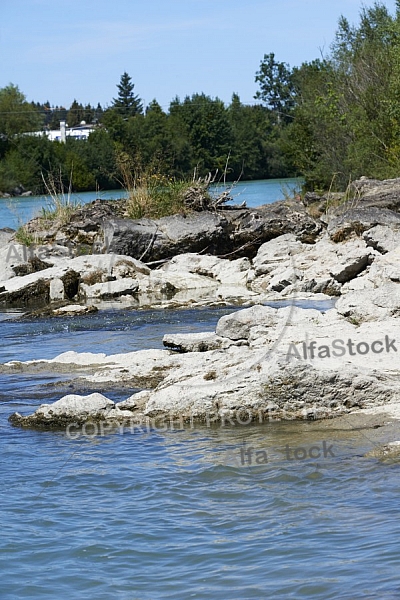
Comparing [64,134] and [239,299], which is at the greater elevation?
[64,134]

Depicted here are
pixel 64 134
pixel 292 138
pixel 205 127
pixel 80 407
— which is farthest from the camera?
pixel 64 134

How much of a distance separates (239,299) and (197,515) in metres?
9.22

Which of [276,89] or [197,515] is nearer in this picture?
[197,515]

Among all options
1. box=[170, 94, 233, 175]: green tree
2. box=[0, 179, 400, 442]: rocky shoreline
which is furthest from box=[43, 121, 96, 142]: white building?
box=[0, 179, 400, 442]: rocky shoreline

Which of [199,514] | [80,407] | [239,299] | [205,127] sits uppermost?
[205,127]

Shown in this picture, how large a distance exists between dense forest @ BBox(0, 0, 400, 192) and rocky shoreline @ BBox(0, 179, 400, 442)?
2.73m

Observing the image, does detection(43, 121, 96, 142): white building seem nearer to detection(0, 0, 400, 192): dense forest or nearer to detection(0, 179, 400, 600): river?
detection(0, 0, 400, 192): dense forest

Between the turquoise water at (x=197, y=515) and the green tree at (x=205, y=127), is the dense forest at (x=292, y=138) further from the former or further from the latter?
the turquoise water at (x=197, y=515)

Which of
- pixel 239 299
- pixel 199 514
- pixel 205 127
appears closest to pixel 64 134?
pixel 205 127

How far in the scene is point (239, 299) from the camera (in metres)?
14.0

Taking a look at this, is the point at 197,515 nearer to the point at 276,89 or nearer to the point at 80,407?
the point at 80,407

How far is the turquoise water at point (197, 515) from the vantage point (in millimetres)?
4055

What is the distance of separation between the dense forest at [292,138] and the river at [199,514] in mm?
13793

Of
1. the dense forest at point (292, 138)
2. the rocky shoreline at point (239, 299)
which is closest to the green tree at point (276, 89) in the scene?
the dense forest at point (292, 138)
